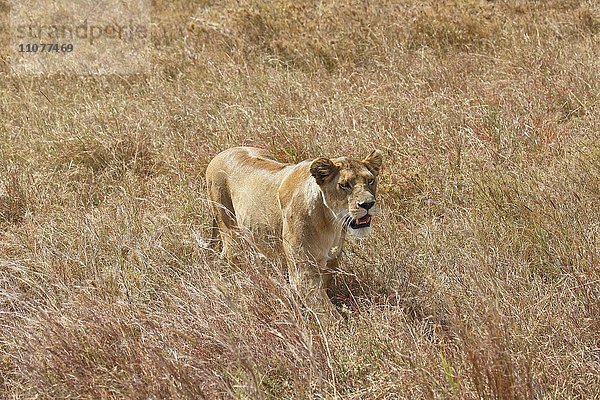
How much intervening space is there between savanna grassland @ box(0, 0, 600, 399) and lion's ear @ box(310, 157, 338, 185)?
52cm

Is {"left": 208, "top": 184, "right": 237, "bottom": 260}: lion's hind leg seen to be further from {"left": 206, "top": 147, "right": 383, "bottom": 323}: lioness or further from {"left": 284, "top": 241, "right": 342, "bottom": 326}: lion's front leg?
{"left": 284, "top": 241, "right": 342, "bottom": 326}: lion's front leg

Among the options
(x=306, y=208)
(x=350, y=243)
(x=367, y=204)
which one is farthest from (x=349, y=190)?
(x=350, y=243)

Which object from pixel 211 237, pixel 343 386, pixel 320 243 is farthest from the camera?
pixel 211 237

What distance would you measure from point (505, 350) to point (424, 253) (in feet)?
4.56

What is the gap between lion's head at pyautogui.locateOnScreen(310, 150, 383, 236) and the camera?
12.3ft

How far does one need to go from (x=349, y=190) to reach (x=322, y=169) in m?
0.17

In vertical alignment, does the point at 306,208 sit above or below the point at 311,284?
above

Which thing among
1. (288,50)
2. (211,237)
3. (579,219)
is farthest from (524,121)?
(288,50)

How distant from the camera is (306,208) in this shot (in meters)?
4.00

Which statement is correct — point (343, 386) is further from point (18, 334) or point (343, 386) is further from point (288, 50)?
point (288, 50)

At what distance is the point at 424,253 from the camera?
425 cm

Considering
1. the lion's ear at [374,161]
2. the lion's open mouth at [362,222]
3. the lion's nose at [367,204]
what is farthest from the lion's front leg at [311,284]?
the lion's ear at [374,161]

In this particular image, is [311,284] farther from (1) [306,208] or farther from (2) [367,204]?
(2) [367,204]

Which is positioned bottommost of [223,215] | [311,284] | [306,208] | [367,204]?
[223,215]
